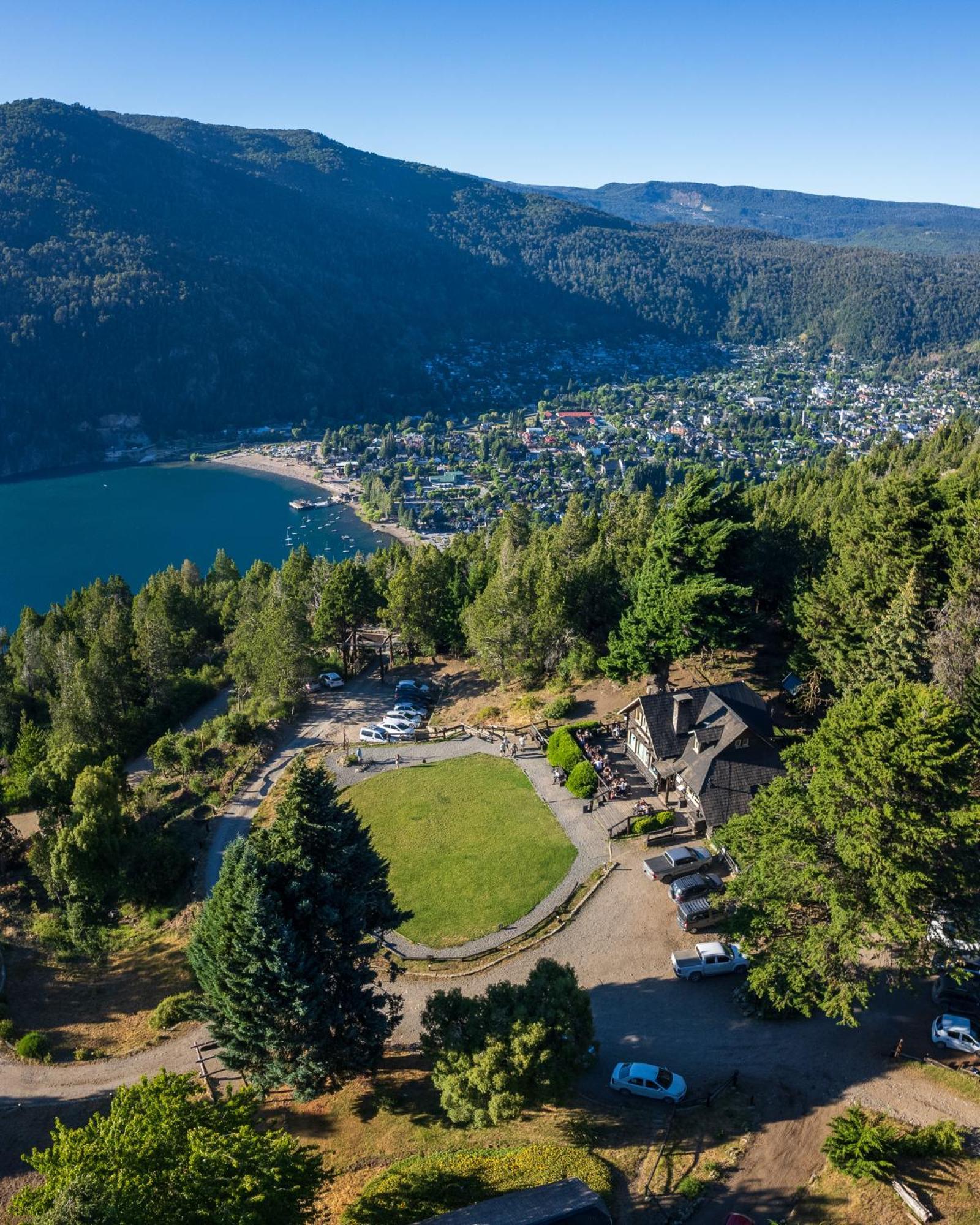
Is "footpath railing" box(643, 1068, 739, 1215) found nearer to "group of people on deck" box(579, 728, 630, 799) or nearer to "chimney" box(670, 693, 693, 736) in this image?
"group of people on deck" box(579, 728, 630, 799)

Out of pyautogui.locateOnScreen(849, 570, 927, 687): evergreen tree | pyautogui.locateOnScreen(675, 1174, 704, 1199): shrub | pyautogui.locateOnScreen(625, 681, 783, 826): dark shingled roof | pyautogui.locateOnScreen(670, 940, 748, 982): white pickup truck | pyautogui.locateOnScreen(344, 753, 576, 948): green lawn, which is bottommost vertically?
pyautogui.locateOnScreen(344, 753, 576, 948): green lawn

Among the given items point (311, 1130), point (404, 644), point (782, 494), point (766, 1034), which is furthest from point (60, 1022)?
point (782, 494)

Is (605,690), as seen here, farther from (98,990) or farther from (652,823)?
(98,990)

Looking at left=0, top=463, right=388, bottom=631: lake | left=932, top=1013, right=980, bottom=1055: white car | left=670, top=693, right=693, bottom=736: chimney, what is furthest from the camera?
left=0, top=463, right=388, bottom=631: lake

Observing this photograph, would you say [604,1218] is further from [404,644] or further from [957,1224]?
[404,644]

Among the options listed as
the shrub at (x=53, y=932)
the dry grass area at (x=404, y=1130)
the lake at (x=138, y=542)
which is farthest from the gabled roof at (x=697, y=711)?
the lake at (x=138, y=542)

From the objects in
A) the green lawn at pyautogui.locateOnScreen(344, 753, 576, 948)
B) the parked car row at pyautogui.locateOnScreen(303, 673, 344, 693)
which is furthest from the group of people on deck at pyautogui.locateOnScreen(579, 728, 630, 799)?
the parked car row at pyautogui.locateOnScreen(303, 673, 344, 693)
